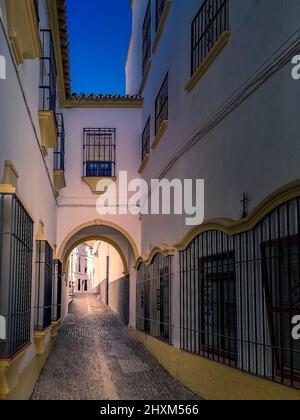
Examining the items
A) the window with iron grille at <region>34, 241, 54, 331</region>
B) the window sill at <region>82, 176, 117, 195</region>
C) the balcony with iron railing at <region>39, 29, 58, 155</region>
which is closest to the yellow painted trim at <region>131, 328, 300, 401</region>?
the window with iron grille at <region>34, 241, 54, 331</region>

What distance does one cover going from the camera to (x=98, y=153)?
15.8 meters

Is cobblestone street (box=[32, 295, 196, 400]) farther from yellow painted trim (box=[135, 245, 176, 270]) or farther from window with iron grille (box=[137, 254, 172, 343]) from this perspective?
yellow painted trim (box=[135, 245, 176, 270])

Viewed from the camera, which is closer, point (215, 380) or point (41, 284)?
point (215, 380)

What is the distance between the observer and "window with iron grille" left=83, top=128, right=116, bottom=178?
1577 centimetres

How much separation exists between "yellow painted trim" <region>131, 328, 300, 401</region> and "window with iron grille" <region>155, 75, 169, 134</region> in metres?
5.11

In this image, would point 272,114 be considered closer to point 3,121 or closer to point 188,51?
point 3,121

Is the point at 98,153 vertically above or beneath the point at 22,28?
above

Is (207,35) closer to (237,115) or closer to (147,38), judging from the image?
(237,115)

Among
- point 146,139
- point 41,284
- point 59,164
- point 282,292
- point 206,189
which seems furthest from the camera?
point 146,139

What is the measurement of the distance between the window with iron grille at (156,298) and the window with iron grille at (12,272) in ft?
14.0

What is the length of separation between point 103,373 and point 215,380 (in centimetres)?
366

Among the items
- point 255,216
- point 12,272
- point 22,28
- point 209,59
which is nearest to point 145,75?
point 209,59

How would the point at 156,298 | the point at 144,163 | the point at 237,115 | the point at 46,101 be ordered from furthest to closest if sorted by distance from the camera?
the point at 144,163
the point at 156,298
the point at 46,101
the point at 237,115

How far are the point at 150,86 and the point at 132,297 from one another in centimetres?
698
